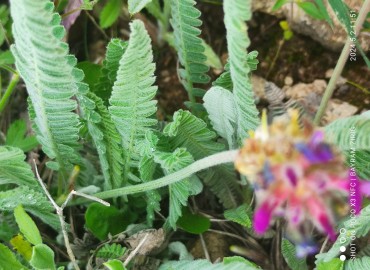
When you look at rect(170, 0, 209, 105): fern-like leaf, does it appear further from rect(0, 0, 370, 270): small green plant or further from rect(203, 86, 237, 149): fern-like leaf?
rect(203, 86, 237, 149): fern-like leaf

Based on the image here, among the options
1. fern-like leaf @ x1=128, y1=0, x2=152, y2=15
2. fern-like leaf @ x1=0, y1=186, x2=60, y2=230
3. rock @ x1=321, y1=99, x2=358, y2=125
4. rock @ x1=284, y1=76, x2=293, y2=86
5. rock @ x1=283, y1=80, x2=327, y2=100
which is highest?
fern-like leaf @ x1=128, y1=0, x2=152, y2=15

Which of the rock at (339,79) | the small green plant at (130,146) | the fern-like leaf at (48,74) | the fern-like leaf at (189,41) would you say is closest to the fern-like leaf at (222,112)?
the small green plant at (130,146)

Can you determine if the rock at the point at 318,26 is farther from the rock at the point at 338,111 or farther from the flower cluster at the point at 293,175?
the flower cluster at the point at 293,175

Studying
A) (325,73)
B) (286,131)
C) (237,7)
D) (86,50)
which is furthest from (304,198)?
(86,50)

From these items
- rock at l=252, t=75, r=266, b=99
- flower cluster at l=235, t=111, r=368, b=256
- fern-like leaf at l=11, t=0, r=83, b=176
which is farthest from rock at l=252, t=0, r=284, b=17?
flower cluster at l=235, t=111, r=368, b=256

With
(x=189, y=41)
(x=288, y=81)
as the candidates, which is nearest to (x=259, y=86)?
(x=288, y=81)

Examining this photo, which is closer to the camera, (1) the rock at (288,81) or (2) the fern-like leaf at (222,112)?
(2) the fern-like leaf at (222,112)

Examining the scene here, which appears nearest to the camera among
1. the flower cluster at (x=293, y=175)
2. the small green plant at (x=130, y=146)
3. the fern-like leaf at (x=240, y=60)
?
the flower cluster at (x=293, y=175)

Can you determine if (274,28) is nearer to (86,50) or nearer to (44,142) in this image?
(86,50)
